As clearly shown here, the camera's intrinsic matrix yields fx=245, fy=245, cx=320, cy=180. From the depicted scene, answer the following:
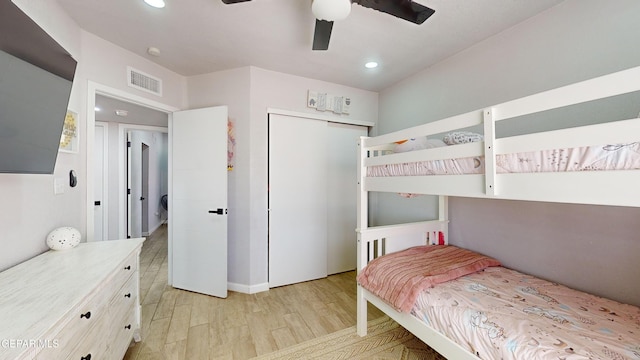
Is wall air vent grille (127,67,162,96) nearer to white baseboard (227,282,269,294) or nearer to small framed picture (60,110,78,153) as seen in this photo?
small framed picture (60,110,78,153)

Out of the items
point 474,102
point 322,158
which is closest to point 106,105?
point 322,158

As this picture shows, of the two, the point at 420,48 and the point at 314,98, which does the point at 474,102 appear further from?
the point at 314,98

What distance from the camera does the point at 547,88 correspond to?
1.75 m

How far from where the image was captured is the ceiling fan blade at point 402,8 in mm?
1417

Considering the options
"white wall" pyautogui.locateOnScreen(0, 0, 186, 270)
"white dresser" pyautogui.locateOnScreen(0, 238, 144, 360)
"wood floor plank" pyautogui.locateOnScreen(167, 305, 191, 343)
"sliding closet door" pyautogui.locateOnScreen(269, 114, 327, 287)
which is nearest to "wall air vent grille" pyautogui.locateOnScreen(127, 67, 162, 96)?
"white wall" pyautogui.locateOnScreen(0, 0, 186, 270)

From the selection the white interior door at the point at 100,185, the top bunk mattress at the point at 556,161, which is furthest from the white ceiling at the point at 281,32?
the white interior door at the point at 100,185

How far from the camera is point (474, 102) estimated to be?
7.28ft

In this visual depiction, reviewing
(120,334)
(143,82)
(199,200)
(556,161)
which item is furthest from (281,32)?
(120,334)

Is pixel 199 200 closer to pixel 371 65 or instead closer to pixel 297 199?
pixel 297 199

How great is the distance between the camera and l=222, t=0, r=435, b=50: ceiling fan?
134cm

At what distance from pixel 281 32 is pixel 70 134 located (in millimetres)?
1743

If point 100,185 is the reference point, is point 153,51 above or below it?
above

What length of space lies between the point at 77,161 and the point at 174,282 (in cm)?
154

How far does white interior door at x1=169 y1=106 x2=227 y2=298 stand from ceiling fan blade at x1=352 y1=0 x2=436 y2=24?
173cm
